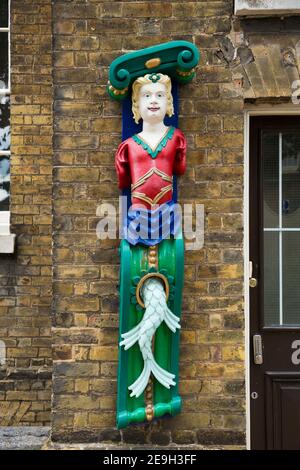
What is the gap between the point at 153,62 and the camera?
321 cm

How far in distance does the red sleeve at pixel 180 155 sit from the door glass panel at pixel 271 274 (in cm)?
74

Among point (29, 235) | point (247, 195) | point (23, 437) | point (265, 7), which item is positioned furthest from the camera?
point (29, 235)

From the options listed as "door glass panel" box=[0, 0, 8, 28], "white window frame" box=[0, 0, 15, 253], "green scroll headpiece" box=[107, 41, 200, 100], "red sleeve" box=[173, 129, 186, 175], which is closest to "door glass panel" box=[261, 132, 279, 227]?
"red sleeve" box=[173, 129, 186, 175]

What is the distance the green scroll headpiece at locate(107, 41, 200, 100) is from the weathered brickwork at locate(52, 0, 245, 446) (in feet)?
0.62

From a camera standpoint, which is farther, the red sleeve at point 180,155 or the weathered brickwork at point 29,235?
the weathered brickwork at point 29,235

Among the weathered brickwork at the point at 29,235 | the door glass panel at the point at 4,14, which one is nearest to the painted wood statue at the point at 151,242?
the weathered brickwork at the point at 29,235

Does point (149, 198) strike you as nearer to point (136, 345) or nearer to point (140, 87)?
point (140, 87)

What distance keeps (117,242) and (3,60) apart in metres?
1.97

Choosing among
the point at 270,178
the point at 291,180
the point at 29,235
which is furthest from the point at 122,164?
the point at 29,235

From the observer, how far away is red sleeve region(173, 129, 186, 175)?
10.6 ft

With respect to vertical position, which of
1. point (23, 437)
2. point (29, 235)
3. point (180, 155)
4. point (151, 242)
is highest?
A: point (180, 155)

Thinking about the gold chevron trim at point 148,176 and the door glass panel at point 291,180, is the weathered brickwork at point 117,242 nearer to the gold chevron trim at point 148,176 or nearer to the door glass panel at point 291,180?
the gold chevron trim at point 148,176

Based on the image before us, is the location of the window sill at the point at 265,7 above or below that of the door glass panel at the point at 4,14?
below

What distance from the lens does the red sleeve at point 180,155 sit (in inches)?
127
